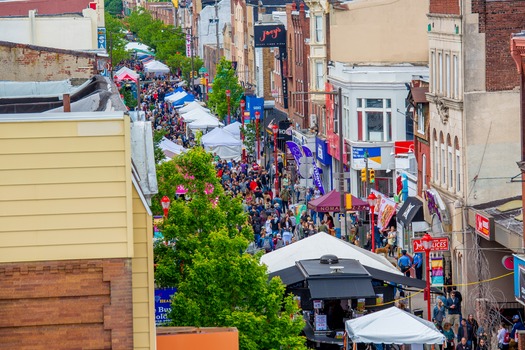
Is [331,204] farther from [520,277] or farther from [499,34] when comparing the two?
[520,277]

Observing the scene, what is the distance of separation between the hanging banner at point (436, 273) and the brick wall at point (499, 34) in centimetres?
578

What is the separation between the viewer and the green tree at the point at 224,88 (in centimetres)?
10000

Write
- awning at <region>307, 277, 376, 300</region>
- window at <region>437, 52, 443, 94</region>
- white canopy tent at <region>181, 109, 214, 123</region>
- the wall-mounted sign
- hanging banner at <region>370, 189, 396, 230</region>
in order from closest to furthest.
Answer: awning at <region>307, 277, 376, 300</region> → window at <region>437, 52, 443, 94</region> → hanging banner at <region>370, 189, 396, 230</region> → the wall-mounted sign → white canopy tent at <region>181, 109, 214, 123</region>

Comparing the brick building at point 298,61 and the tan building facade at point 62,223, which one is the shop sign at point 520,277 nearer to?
the tan building facade at point 62,223

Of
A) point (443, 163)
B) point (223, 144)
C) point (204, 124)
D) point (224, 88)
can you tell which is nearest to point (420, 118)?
point (443, 163)

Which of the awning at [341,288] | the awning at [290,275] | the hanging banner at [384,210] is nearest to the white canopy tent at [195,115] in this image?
the hanging banner at [384,210]

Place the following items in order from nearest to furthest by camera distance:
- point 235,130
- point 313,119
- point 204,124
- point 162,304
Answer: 1. point 162,304
2. point 313,119
3. point 235,130
4. point 204,124

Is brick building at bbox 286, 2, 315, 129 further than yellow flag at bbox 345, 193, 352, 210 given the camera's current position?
Yes

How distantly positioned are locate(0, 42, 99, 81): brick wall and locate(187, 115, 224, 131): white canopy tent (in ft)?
152

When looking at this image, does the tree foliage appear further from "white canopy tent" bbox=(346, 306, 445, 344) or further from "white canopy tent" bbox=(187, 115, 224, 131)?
"white canopy tent" bbox=(187, 115, 224, 131)

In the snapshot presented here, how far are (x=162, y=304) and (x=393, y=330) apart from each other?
518 centimetres

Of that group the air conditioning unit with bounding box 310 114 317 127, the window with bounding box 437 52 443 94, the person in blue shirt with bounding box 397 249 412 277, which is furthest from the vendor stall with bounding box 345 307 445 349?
the air conditioning unit with bounding box 310 114 317 127

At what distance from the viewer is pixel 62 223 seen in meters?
16.3

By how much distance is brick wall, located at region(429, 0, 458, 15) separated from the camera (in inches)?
1697
